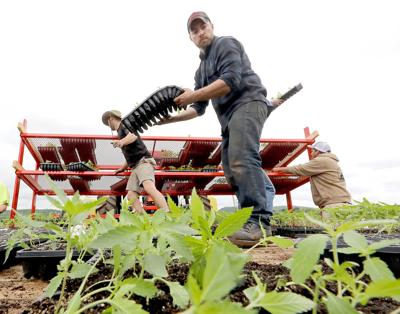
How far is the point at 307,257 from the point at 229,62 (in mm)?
2013

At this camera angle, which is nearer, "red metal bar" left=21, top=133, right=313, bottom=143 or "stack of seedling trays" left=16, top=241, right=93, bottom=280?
"stack of seedling trays" left=16, top=241, right=93, bottom=280

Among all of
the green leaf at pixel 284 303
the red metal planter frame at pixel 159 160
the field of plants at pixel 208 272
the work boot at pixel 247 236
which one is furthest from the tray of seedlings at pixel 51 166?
the green leaf at pixel 284 303

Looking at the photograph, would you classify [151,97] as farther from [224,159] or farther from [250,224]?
[250,224]

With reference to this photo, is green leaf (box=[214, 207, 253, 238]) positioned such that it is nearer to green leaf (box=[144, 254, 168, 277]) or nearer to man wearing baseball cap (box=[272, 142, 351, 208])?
green leaf (box=[144, 254, 168, 277])

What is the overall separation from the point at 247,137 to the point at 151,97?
2.52 feet

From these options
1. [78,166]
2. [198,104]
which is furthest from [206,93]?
[78,166]

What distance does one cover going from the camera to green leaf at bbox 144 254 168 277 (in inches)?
18.3

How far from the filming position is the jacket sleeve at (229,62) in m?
2.15

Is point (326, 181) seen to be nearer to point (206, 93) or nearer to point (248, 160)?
point (248, 160)

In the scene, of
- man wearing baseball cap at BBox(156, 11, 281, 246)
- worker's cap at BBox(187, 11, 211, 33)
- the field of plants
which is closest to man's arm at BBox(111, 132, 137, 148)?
man wearing baseball cap at BBox(156, 11, 281, 246)

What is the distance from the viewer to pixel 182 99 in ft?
7.40

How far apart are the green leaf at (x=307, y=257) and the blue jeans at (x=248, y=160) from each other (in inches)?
67.3

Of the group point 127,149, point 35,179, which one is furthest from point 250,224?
point 35,179

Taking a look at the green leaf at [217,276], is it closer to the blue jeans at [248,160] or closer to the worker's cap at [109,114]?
the blue jeans at [248,160]
